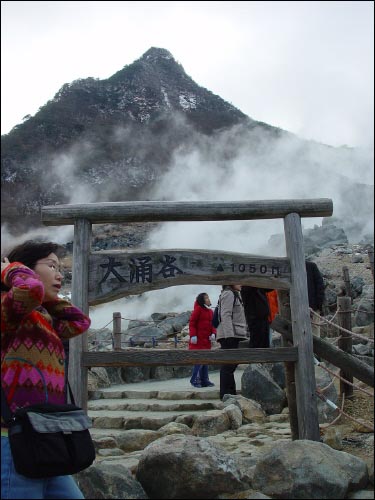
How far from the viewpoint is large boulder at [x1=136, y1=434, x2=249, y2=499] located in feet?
7.35

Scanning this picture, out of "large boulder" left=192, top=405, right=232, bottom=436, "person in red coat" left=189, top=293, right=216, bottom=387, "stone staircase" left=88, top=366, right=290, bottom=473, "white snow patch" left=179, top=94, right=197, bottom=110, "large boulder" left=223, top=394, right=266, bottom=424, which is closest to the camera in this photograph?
"stone staircase" left=88, top=366, right=290, bottom=473

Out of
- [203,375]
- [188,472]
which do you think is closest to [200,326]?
[203,375]

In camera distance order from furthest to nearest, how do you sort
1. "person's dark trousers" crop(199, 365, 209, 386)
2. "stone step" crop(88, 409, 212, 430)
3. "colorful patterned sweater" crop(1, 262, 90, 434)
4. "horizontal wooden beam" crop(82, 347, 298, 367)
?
"person's dark trousers" crop(199, 365, 209, 386), "stone step" crop(88, 409, 212, 430), "horizontal wooden beam" crop(82, 347, 298, 367), "colorful patterned sweater" crop(1, 262, 90, 434)

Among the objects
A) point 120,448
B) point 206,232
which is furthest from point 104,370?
point 206,232

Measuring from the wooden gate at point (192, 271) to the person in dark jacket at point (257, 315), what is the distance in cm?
114

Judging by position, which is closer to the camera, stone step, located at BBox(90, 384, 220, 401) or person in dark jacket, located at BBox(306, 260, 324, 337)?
person in dark jacket, located at BBox(306, 260, 324, 337)

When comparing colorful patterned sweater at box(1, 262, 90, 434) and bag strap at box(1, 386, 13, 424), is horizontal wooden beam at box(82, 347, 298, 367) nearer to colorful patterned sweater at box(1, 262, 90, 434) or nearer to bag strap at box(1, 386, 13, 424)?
colorful patterned sweater at box(1, 262, 90, 434)

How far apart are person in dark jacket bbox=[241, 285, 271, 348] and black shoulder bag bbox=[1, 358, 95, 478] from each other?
295 centimetres

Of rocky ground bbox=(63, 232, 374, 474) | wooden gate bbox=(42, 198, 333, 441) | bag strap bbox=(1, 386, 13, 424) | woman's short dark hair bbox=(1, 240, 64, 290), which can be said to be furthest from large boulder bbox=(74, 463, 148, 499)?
rocky ground bbox=(63, 232, 374, 474)

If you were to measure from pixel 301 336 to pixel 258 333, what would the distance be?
1284 mm

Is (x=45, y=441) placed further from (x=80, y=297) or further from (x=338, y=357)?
(x=338, y=357)

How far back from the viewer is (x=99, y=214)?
3180 mm

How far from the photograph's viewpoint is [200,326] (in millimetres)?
6230

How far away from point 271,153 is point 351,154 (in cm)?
945
